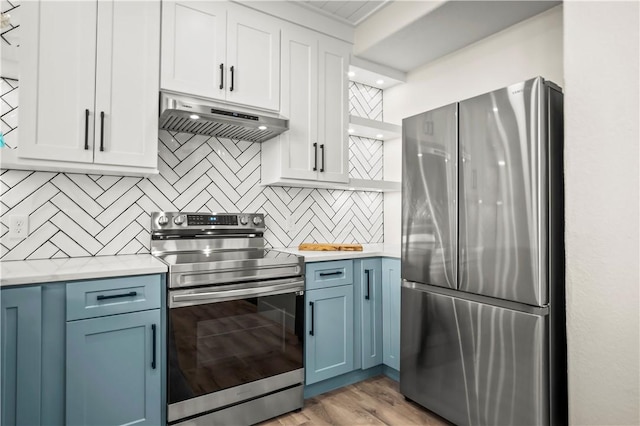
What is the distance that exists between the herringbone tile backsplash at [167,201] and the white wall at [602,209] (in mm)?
1819

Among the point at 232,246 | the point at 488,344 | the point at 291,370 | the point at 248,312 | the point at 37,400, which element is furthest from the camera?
the point at 232,246

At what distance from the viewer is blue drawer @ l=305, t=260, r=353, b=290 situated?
2330 mm

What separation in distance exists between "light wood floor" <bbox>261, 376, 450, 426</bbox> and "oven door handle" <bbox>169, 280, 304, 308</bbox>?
0.74 metres

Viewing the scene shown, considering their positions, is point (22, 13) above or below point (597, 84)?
above

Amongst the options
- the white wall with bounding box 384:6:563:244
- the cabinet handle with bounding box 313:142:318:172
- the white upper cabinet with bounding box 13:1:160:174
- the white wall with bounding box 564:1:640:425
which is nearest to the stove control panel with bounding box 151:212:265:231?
the white upper cabinet with bounding box 13:1:160:174

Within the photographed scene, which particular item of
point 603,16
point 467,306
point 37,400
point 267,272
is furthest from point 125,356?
point 603,16

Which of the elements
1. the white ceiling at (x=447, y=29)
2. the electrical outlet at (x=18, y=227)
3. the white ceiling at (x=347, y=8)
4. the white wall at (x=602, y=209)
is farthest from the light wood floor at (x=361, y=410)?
the white ceiling at (x=347, y=8)

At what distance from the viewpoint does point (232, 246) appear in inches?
102

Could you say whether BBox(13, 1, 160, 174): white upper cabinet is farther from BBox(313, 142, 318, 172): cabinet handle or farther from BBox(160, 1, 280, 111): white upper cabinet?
BBox(313, 142, 318, 172): cabinet handle

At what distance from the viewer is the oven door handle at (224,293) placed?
5.96 ft

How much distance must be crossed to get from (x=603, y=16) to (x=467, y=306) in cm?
144

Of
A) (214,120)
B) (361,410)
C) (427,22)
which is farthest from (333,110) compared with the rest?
(361,410)

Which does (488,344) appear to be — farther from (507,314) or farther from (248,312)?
(248,312)

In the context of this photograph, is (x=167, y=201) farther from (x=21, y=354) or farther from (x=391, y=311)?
(x=391, y=311)
